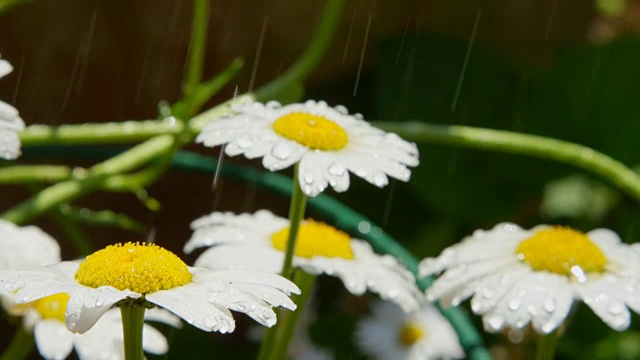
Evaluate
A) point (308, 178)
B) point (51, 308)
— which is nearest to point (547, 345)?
point (308, 178)

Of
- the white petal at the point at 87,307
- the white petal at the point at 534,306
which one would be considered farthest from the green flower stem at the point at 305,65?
the white petal at the point at 87,307

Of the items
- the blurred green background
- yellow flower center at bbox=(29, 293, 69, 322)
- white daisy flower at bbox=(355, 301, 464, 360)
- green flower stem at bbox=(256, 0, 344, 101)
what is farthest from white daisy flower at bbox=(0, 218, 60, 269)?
the blurred green background

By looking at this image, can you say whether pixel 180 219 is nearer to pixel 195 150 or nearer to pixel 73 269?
pixel 195 150

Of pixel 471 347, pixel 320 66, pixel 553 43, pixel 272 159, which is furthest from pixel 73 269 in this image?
pixel 553 43

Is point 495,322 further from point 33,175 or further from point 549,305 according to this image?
point 33,175

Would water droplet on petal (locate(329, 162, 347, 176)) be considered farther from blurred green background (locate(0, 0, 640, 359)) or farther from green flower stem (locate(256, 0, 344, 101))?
blurred green background (locate(0, 0, 640, 359))

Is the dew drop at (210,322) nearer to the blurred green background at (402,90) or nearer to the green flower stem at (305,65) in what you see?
the green flower stem at (305,65)

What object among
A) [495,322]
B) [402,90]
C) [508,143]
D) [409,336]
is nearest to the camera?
[495,322]
